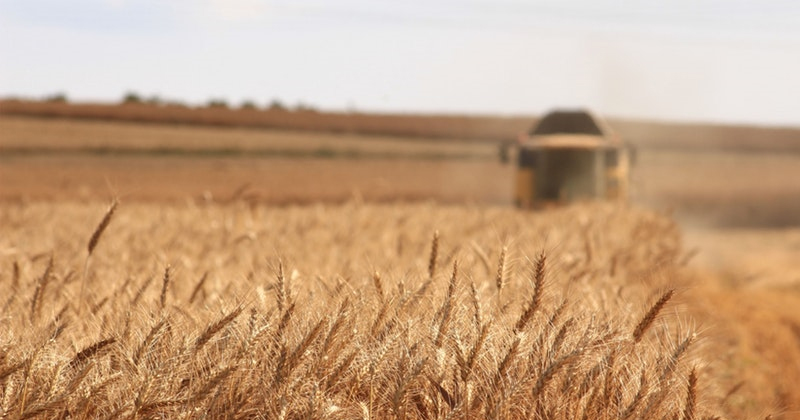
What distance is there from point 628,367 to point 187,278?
2.01 metres

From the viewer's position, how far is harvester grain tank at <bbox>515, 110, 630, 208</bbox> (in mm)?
12961

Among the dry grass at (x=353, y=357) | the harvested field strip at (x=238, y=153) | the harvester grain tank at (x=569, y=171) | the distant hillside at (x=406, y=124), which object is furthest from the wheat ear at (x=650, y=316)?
the distant hillside at (x=406, y=124)

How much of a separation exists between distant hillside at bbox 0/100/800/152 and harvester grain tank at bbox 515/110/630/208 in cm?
1737

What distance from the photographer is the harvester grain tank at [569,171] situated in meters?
13.0

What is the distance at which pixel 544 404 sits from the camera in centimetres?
195

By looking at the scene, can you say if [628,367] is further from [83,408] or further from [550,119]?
[550,119]

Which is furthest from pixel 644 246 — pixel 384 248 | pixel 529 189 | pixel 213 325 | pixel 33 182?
pixel 33 182

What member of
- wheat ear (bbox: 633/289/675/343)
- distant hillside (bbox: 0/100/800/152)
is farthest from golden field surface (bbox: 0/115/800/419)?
distant hillside (bbox: 0/100/800/152)

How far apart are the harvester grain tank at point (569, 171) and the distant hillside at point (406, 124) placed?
1737 cm

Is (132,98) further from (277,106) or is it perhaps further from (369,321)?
(369,321)

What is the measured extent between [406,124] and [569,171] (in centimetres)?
2479

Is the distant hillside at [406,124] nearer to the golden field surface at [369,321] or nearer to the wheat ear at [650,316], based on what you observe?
the golden field surface at [369,321]

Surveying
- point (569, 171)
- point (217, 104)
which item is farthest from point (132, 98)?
point (569, 171)

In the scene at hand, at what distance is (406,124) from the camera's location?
37562mm
